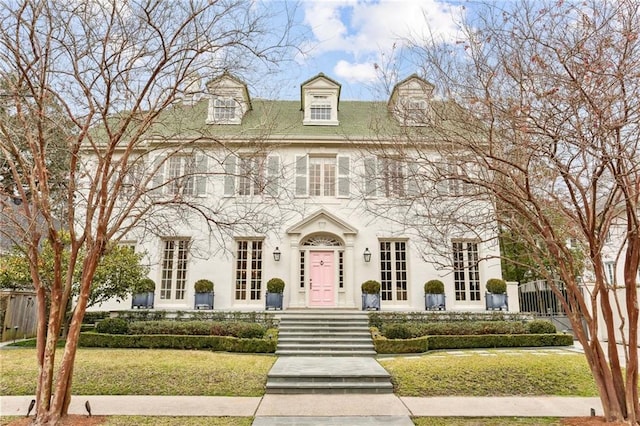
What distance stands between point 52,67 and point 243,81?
9.29 feet

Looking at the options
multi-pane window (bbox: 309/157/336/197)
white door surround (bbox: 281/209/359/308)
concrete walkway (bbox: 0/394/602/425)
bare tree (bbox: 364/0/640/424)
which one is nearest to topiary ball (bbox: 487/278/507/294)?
white door surround (bbox: 281/209/359/308)

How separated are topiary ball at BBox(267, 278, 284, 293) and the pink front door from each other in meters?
1.25

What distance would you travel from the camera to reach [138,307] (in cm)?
1528

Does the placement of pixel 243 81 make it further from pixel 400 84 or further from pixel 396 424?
pixel 396 424

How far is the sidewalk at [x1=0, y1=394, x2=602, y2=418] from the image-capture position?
6449 mm

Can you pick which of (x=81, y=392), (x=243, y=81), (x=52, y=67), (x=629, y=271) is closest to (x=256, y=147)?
(x=243, y=81)

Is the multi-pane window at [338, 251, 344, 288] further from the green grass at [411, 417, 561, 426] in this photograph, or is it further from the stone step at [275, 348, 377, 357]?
the green grass at [411, 417, 561, 426]

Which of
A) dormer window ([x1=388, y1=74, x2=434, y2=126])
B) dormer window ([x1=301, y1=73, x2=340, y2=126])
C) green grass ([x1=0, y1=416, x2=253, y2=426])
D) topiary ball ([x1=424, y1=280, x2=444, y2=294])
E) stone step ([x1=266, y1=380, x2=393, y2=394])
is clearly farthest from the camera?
dormer window ([x1=301, y1=73, x2=340, y2=126])

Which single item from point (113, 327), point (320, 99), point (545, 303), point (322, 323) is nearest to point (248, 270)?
point (322, 323)

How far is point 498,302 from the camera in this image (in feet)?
51.1

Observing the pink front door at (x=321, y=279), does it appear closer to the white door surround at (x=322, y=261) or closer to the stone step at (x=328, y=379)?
the white door surround at (x=322, y=261)

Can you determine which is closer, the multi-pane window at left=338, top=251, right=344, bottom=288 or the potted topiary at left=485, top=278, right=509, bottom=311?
the potted topiary at left=485, top=278, right=509, bottom=311

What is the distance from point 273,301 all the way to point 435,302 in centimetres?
597

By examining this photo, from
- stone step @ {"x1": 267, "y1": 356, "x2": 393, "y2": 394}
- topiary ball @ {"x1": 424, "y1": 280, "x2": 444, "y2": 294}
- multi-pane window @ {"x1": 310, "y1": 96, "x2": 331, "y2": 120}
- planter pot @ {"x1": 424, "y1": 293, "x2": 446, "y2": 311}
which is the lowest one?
stone step @ {"x1": 267, "y1": 356, "x2": 393, "y2": 394}
